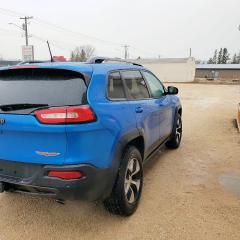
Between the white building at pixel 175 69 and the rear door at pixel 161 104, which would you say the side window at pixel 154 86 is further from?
the white building at pixel 175 69

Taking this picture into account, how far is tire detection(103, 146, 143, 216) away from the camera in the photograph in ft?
10.7

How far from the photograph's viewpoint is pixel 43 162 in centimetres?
280

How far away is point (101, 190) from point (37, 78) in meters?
1.25

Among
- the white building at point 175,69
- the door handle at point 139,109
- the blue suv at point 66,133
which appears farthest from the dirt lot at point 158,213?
the white building at point 175,69

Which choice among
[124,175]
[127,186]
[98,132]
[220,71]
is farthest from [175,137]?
[220,71]

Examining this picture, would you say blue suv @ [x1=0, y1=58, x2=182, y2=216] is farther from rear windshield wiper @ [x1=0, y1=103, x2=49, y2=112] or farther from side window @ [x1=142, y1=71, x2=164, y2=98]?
side window @ [x1=142, y1=71, x2=164, y2=98]

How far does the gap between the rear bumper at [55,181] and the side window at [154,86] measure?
1943 millimetres

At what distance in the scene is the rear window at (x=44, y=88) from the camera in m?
2.83

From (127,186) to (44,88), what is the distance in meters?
1.45

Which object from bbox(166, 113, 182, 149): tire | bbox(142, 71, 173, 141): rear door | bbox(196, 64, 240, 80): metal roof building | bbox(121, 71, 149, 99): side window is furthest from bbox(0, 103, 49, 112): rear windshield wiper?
bbox(196, 64, 240, 80): metal roof building

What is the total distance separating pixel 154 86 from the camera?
15.9 feet

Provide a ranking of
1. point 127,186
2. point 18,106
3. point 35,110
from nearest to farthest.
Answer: point 35,110
point 18,106
point 127,186

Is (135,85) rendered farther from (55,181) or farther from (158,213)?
(55,181)

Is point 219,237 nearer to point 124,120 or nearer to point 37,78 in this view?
point 124,120
